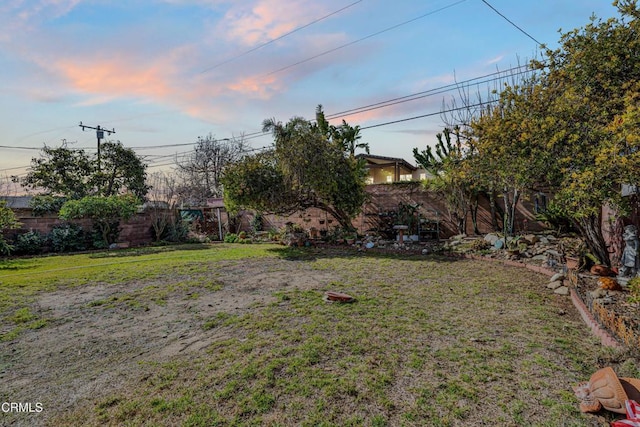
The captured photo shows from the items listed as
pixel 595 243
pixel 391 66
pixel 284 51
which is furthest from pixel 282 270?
pixel 284 51

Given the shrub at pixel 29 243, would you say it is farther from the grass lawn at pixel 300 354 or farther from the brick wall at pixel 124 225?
the grass lawn at pixel 300 354

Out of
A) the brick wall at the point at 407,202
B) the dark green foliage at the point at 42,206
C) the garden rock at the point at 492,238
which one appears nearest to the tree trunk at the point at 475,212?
the brick wall at the point at 407,202

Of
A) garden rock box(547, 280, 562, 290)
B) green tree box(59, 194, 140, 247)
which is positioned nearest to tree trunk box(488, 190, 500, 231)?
garden rock box(547, 280, 562, 290)

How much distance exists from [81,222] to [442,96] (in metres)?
16.1

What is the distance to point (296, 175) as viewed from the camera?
10.8 meters

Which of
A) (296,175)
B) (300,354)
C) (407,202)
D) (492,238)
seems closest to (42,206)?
(296,175)

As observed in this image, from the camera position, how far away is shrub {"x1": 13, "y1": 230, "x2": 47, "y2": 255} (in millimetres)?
11719

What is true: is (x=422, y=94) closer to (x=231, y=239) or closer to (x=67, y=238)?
(x=231, y=239)

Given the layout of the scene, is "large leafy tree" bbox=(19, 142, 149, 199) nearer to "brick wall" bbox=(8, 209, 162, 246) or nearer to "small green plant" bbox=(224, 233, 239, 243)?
"brick wall" bbox=(8, 209, 162, 246)

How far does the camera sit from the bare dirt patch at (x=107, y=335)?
2783 mm

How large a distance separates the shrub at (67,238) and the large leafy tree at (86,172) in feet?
19.3

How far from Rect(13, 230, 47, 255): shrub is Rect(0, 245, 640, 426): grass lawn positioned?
7.29m
